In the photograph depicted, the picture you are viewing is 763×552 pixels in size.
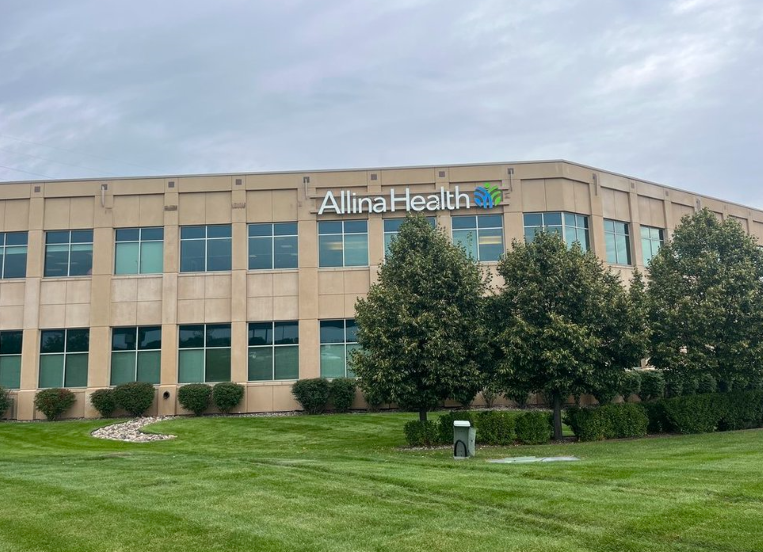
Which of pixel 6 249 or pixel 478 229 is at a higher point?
pixel 478 229

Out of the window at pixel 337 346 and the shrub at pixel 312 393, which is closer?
the shrub at pixel 312 393

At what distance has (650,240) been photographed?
120ft

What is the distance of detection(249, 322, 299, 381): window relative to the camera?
31812mm

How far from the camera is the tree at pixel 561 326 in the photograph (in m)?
20.2

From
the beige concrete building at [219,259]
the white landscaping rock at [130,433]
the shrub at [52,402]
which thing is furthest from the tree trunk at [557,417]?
the shrub at [52,402]


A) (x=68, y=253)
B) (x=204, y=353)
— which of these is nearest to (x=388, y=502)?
(x=204, y=353)

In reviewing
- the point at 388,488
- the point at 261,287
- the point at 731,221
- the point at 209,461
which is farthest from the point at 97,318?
the point at 731,221

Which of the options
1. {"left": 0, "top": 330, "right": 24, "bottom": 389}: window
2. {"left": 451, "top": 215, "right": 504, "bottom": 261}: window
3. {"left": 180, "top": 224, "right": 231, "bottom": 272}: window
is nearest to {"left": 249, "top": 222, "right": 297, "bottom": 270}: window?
{"left": 180, "top": 224, "right": 231, "bottom": 272}: window

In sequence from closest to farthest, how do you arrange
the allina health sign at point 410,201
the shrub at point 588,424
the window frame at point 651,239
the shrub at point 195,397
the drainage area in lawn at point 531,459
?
1. the drainage area in lawn at point 531,459
2. the shrub at point 588,424
3. the shrub at point 195,397
4. the allina health sign at point 410,201
5. the window frame at point 651,239

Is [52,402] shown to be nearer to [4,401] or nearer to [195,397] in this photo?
[4,401]

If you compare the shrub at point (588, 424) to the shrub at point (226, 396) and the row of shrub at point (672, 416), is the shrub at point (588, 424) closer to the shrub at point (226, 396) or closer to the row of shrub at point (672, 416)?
the row of shrub at point (672, 416)

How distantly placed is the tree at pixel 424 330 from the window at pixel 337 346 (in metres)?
10.4

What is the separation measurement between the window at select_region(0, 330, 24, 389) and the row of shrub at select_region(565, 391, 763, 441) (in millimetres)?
24691

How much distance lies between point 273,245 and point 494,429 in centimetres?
1640
